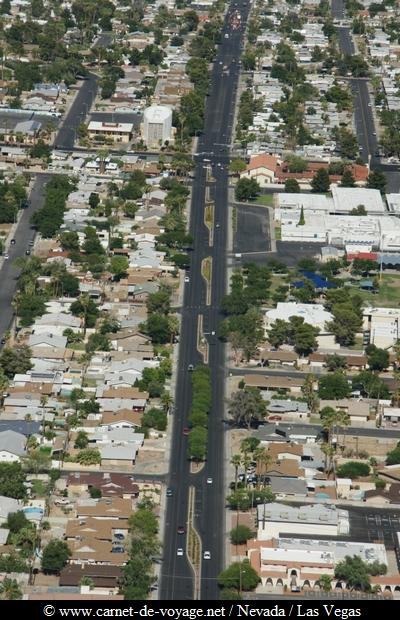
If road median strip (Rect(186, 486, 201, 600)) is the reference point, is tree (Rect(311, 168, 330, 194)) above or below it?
above

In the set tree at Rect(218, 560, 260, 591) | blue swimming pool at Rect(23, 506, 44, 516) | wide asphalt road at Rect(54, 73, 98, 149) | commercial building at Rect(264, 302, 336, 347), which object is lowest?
tree at Rect(218, 560, 260, 591)

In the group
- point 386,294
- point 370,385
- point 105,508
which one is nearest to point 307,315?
point 386,294

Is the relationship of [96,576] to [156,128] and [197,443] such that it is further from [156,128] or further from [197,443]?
[156,128]

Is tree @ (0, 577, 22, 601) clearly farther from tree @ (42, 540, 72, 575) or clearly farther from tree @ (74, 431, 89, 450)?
tree @ (74, 431, 89, 450)

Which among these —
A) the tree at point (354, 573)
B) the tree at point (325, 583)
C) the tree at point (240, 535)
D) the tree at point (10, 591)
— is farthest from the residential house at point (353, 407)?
the tree at point (10, 591)

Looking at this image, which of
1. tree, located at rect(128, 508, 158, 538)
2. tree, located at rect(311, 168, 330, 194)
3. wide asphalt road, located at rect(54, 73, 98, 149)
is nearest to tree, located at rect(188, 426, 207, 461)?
tree, located at rect(128, 508, 158, 538)
